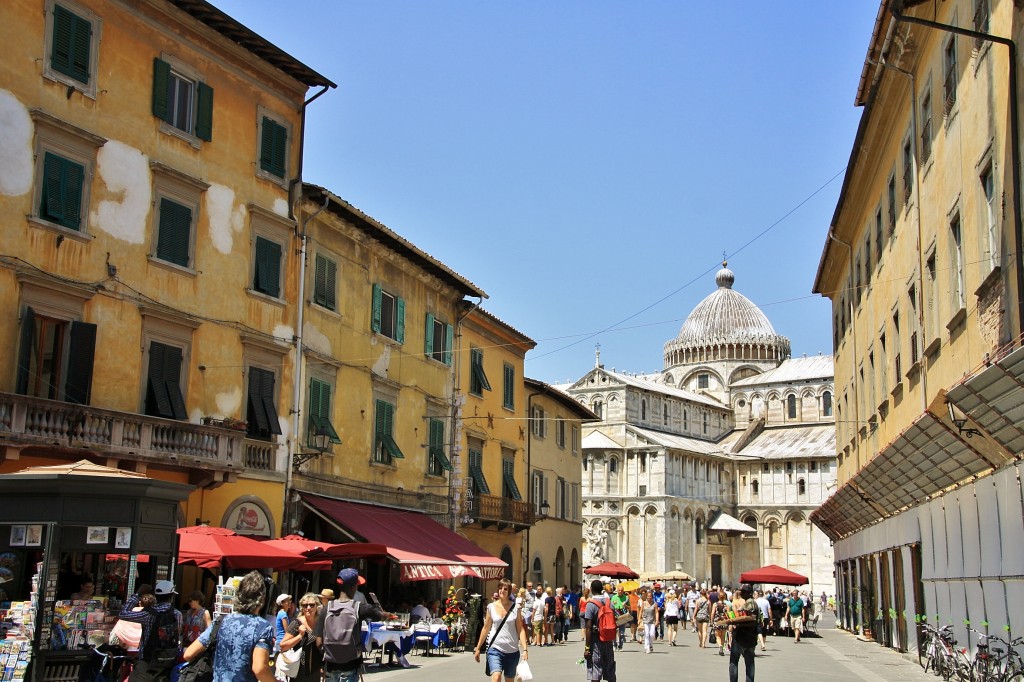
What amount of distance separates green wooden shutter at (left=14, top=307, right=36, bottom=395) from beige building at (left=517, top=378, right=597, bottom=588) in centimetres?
2311

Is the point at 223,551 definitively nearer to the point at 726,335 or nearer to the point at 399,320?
the point at 399,320

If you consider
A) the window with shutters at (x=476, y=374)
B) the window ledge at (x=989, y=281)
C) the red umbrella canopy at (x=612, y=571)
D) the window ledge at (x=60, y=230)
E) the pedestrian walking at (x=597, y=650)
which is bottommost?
the pedestrian walking at (x=597, y=650)

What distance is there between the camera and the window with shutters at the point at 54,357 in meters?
17.9

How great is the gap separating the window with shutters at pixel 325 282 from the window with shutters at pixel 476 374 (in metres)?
9.42

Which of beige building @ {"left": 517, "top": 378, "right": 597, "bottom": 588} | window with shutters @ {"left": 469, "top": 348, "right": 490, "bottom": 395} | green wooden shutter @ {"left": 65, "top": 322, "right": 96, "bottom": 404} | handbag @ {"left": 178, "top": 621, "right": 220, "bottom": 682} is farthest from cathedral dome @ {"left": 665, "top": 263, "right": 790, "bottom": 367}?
handbag @ {"left": 178, "top": 621, "right": 220, "bottom": 682}

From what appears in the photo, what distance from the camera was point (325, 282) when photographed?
25891mm

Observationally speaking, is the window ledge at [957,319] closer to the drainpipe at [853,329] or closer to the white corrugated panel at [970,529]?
the white corrugated panel at [970,529]

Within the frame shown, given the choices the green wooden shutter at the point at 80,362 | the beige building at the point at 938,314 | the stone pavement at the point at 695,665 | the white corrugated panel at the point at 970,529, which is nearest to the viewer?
the beige building at the point at 938,314

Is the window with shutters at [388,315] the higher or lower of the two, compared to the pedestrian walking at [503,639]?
higher

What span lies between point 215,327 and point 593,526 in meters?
73.6

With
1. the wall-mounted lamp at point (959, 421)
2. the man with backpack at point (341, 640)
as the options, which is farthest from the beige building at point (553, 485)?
the man with backpack at point (341, 640)

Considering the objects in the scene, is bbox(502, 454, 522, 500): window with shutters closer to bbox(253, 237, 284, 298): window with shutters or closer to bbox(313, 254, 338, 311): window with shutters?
bbox(313, 254, 338, 311): window with shutters

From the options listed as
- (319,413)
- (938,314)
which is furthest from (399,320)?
(938,314)

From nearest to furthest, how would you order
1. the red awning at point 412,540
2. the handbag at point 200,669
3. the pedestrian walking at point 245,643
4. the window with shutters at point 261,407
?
the pedestrian walking at point 245,643
the handbag at point 200,669
the window with shutters at point 261,407
the red awning at point 412,540
